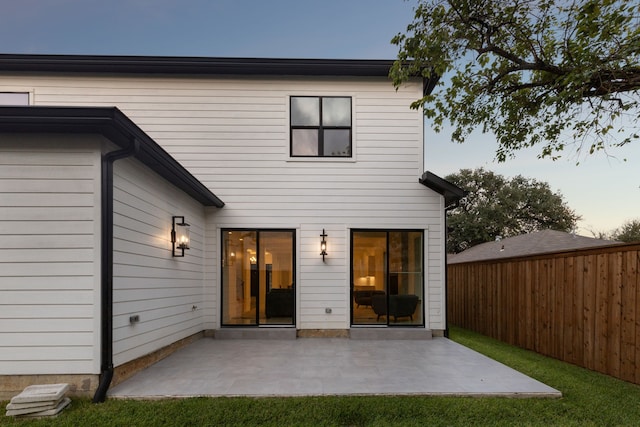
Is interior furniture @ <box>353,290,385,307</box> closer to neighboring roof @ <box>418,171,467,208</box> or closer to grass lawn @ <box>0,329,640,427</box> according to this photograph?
neighboring roof @ <box>418,171,467,208</box>

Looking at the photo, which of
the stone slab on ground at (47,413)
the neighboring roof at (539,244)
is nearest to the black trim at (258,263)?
the stone slab on ground at (47,413)

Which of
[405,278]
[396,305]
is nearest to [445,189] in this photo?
[405,278]

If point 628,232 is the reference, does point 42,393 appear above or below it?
below

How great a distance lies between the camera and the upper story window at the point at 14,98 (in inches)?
272

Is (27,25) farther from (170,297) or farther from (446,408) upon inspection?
(446,408)

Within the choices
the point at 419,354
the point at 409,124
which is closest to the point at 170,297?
the point at 419,354

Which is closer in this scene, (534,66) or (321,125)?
(534,66)

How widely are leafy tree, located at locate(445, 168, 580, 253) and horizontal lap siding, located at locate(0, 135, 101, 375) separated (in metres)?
23.5

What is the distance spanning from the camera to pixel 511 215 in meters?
24.2

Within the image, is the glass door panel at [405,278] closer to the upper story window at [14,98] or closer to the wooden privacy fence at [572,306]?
the wooden privacy fence at [572,306]

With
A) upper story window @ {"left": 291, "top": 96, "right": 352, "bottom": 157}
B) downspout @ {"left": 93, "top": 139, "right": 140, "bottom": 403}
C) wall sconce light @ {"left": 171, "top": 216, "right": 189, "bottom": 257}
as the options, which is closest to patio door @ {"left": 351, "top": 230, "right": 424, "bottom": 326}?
upper story window @ {"left": 291, "top": 96, "right": 352, "bottom": 157}

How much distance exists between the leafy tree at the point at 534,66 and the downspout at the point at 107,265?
13.2 feet

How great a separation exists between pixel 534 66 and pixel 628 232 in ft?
90.6

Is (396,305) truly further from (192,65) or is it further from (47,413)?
(192,65)
